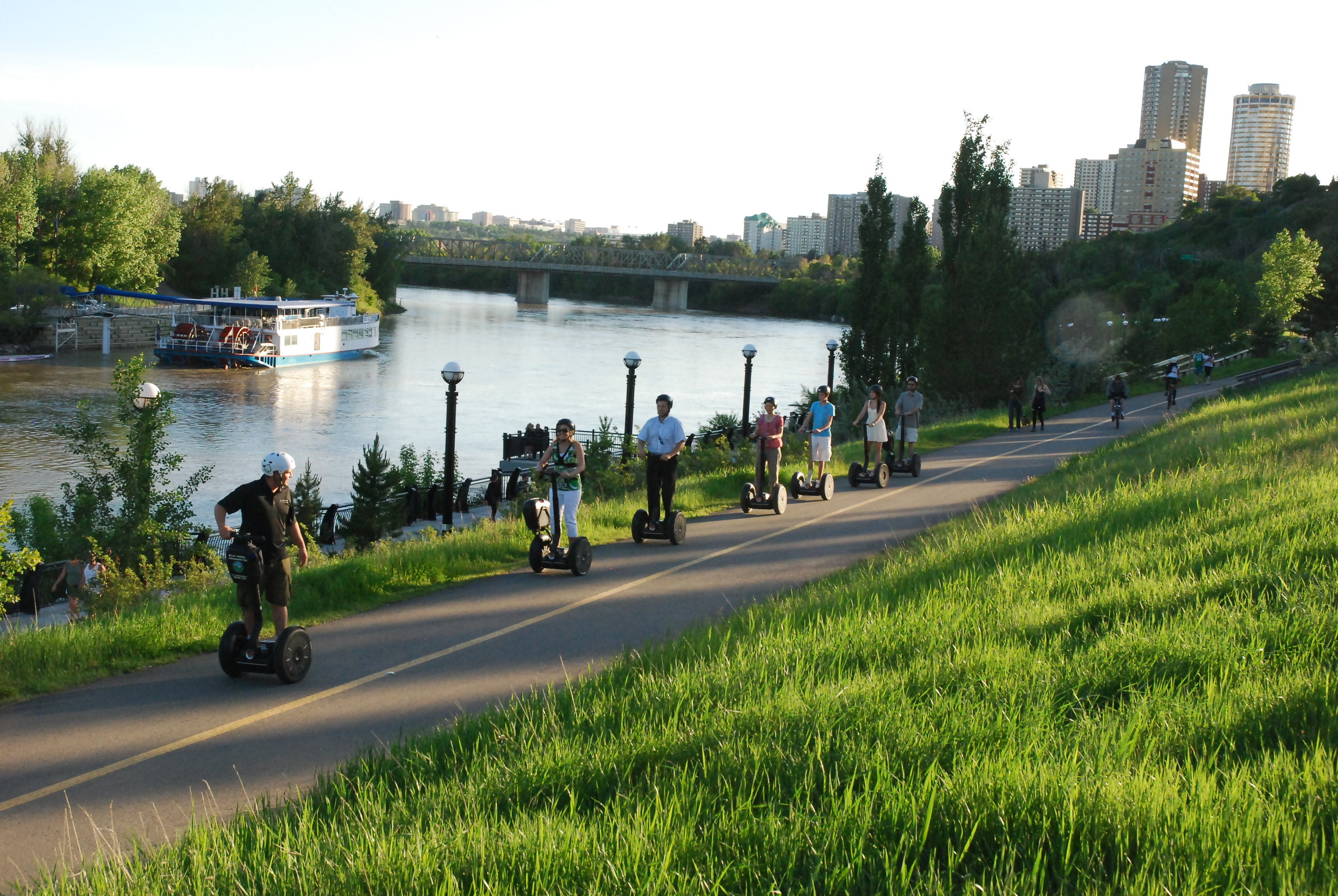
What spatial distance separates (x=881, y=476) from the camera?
20156 millimetres

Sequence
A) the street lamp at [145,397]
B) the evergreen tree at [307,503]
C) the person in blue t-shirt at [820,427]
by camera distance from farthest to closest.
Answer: the evergreen tree at [307,503] < the person in blue t-shirt at [820,427] < the street lamp at [145,397]

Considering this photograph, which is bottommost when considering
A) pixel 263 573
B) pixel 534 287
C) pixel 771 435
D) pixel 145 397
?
pixel 263 573

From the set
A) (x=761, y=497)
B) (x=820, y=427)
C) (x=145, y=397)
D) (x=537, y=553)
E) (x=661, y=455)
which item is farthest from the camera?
(x=820, y=427)

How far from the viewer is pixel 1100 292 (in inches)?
3398

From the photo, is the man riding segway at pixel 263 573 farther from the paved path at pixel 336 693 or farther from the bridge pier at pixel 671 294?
the bridge pier at pixel 671 294

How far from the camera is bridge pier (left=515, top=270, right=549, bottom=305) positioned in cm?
13062

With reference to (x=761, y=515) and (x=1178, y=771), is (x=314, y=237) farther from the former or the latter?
(x=1178, y=771)

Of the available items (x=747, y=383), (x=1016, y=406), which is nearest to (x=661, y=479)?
(x=747, y=383)

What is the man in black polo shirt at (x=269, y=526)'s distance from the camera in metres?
8.16

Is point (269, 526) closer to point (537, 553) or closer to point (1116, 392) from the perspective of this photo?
point (537, 553)

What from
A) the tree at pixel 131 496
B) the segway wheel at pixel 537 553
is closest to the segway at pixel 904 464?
the segway wheel at pixel 537 553

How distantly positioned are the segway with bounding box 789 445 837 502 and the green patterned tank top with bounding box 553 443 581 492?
6796 millimetres

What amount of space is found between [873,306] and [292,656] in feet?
106

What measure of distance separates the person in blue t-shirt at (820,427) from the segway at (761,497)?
133 centimetres
